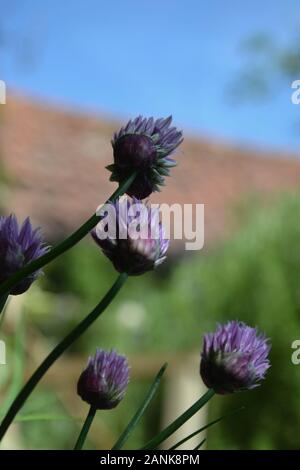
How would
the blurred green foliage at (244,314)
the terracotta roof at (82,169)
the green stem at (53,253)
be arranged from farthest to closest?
the terracotta roof at (82,169), the blurred green foliage at (244,314), the green stem at (53,253)

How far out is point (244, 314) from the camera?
7.90 feet

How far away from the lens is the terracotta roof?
269 inches

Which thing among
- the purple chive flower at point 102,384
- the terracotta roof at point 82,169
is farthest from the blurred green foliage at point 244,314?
the terracotta roof at point 82,169

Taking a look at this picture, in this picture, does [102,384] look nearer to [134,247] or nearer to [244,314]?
[134,247]

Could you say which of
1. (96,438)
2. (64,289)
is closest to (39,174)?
(64,289)

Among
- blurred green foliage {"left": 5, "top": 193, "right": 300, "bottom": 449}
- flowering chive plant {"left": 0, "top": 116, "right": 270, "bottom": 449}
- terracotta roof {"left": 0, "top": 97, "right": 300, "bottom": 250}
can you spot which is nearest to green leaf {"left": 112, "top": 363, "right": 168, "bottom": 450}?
flowering chive plant {"left": 0, "top": 116, "right": 270, "bottom": 449}

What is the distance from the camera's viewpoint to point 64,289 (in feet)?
19.0

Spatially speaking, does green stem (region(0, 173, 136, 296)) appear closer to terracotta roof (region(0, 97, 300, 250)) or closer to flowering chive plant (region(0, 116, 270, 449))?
flowering chive plant (region(0, 116, 270, 449))

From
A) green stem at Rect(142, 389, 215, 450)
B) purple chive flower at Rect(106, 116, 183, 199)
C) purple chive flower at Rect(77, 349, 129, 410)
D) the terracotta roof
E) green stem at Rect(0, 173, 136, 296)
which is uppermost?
the terracotta roof

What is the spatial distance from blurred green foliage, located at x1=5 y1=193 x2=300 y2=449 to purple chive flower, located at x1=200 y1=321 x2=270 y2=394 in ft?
4.47

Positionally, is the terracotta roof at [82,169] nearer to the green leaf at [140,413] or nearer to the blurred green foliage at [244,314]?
the blurred green foliage at [244,314]

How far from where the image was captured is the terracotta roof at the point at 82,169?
6.84 metres

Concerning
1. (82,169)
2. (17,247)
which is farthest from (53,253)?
(82,169)
